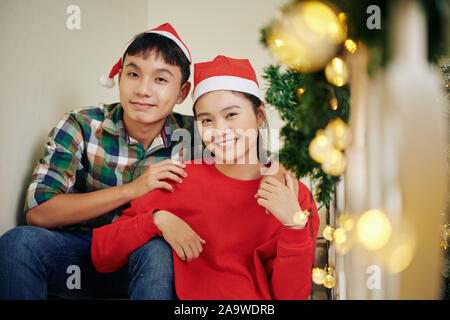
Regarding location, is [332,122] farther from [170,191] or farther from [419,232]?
[170,191]

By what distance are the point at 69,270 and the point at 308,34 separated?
841 millimetres

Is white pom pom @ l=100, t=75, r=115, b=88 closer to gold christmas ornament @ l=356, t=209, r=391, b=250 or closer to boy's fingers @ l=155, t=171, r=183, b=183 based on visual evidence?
boy's fingers @ l=155, t=171, r=183, b=183

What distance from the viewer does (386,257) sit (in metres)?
0.69

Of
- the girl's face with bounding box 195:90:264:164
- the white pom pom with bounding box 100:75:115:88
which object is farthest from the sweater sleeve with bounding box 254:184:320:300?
the white pom pom with bounding box 100:75:115:88

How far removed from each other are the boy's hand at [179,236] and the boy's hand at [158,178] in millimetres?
98

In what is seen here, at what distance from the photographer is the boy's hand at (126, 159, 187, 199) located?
3.22ft

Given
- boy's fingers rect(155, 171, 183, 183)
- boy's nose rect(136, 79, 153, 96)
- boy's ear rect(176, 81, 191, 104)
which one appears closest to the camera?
boy's fingers rect(155, 171, 183, 183)

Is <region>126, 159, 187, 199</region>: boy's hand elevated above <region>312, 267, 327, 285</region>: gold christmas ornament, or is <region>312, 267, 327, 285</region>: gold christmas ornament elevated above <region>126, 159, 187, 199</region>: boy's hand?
<region>126, 159, 187, 199</region>: boy's hand

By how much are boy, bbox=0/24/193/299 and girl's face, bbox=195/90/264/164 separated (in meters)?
0.13

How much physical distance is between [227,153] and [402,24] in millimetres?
489

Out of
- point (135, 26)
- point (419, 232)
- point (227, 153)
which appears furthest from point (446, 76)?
point (135, 26)

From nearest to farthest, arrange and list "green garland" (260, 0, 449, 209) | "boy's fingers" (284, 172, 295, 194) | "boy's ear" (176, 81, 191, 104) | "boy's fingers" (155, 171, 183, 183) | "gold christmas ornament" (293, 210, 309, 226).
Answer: "green garland" (260, 0, 449, 209), "gold christmas ornament" (293, 210, 309, 226), "boy's fingers" (284, 172, 295, 194), "boy's fingers" (155, 171, 183, 183), "boy's ear" (176, 81, 191, 104)

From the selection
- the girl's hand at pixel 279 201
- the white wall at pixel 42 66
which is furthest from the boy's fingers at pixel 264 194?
the white wall at pixel 42 66

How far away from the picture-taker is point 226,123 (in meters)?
0.95
